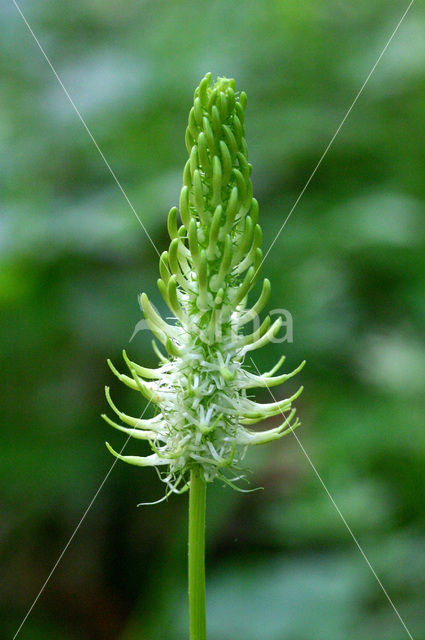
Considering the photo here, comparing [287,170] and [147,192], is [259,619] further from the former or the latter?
[287,170]

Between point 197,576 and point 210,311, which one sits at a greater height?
point 210,311

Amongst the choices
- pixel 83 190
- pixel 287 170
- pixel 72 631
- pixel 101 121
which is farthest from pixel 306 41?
pixel 72 631

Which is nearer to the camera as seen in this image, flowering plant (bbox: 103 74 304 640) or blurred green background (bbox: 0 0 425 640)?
flowering plant (bbox: 103 74 304 640)

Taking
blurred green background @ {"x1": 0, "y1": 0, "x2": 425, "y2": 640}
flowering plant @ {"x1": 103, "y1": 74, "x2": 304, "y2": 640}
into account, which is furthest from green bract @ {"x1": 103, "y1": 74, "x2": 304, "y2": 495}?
blurred green background @ {"x1": 0, "y1": 0, "x2": 425, "y2": 640}

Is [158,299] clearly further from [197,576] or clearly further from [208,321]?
[197,576]

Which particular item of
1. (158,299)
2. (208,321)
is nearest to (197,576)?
(208,321)

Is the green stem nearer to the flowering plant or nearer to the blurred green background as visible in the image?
the flowering plant

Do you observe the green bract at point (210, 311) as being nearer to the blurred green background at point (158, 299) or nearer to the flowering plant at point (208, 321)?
the flowering plant at point (208, 321)
